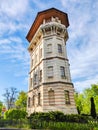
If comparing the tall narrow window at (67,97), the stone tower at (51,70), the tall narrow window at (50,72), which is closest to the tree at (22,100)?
the stone tower at (51,70)

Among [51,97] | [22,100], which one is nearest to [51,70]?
[51,97]

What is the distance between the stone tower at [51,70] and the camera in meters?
22.2

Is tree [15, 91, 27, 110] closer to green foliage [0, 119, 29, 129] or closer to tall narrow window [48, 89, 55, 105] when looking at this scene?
green foliage [0, 119, 29, 129]

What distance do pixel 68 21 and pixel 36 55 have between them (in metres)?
10.7

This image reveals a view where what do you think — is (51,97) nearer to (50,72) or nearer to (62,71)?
(50,72)

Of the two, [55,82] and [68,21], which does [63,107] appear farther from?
[68,21]

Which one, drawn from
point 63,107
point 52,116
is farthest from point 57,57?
point 52,116

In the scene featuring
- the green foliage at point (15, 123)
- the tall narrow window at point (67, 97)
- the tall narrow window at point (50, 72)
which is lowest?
the green foliage at point (15, 123)

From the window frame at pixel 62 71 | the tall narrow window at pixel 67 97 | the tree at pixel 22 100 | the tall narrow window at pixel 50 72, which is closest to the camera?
the tall narrow window at pixel 67 97

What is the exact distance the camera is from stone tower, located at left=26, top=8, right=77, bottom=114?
2217 cm

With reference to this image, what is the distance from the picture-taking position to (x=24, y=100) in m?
55.9

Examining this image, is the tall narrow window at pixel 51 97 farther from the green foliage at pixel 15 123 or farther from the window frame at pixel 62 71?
the green foliage at pixel 15 123

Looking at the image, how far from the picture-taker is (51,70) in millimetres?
24344

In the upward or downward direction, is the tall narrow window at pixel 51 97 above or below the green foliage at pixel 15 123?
above
